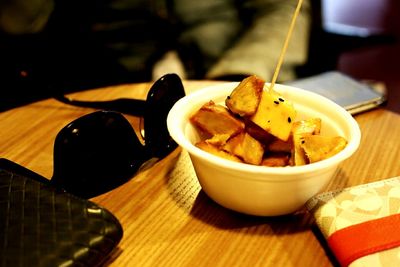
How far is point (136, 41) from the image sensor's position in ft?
4.90

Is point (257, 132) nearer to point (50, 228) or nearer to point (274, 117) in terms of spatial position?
point (274, 117)

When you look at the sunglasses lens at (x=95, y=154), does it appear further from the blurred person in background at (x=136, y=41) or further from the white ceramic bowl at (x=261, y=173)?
the blurred person in background at (x=136, y=41)

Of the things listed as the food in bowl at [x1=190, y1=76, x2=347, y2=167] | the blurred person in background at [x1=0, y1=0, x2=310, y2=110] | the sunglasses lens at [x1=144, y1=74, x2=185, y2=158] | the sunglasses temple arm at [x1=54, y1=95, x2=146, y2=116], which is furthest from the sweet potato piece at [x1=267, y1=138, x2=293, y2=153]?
the blurred person in background at [x1=0, y1=0, x2=310, y2=110]

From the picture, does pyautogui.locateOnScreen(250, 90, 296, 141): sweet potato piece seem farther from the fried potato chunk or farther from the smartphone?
the smartphone

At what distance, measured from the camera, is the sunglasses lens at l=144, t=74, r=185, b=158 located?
702mm

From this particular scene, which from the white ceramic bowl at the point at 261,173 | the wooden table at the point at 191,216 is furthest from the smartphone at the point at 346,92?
the white ceramic bowl at the point at 261,173

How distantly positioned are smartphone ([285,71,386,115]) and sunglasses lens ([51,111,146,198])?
41cm

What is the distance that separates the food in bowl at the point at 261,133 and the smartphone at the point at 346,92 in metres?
0.28

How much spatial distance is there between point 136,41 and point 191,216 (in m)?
0.98

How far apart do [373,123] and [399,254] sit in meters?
0.39

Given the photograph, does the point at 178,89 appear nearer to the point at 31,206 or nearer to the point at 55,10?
the point at 31,206

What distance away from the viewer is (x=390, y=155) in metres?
0.76

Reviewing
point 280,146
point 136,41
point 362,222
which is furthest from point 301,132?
point 136,41

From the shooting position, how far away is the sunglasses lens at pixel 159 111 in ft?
2.30
